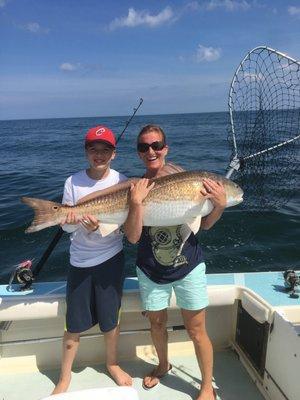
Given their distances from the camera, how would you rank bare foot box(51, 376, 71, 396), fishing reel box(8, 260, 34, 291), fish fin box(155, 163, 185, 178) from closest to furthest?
1. fish fin box(155, 163, 185, 178)
2. bare foot box(51, 376, 71, 396)
3. fishing reel box(8, 260, 34, 291)

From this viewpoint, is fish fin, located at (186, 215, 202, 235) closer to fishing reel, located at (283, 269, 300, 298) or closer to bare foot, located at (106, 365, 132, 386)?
fishing reel, located at (283, 269, 300, 298)

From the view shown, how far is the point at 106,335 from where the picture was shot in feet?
13.1

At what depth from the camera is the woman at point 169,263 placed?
3.47 m

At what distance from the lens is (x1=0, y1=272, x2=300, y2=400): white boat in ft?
12.3

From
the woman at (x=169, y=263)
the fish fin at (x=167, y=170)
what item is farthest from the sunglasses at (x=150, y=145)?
the fish fin at (x=167, y=170)

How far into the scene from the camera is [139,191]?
11.1 ft

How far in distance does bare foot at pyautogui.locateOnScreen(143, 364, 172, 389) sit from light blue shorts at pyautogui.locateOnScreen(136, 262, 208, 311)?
0.86 metres

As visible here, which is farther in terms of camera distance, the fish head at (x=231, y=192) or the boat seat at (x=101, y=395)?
the fish head at (x=231, y=192)

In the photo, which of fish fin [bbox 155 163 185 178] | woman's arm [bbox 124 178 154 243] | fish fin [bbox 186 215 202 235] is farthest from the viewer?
fish fin [bbox 155 163 185 178]

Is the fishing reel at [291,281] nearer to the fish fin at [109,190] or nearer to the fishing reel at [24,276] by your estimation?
the fish fin at [109,190]

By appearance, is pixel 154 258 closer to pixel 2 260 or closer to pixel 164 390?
pixel 164 390

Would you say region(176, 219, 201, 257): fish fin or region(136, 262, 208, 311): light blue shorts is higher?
region(176, 219, 201, 257): fish fin

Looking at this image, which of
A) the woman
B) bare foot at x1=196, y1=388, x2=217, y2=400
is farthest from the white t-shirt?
bare foot at x1=196, y1=388, x2=217, y2=400

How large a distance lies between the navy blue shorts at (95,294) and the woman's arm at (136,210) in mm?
491
